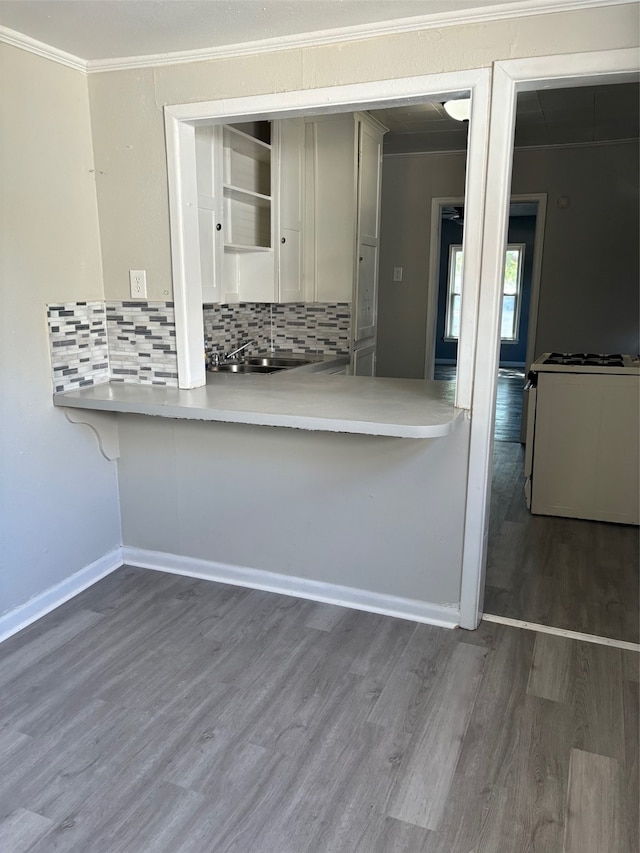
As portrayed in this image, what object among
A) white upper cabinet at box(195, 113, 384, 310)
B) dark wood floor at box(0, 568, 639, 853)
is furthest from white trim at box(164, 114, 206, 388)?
dark wood floor at box(0, 568, 639, 853)

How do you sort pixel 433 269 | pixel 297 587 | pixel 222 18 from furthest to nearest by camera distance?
pixel 433 269
pixel 297 587
pixel 222 18

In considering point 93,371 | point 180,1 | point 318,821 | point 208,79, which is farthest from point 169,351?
point 318,821

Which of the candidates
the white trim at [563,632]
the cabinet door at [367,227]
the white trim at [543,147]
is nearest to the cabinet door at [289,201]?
the cabinet door at [367,227]

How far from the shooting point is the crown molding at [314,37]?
1.95m

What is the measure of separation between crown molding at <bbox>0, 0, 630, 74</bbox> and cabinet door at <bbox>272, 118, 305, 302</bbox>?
1.33 meters

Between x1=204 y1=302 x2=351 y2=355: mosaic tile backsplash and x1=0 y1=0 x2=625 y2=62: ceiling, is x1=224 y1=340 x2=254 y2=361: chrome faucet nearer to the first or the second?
x1=204 y1=302 x2=351 y2=355: mosaic tile backsplash

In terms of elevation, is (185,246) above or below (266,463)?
above

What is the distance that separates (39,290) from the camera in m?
2.42

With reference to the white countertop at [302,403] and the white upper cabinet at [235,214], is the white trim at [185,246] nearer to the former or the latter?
the white countertop at [302,403]

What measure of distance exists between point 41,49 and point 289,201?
1.80 meters

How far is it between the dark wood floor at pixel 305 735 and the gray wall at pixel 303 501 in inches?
8.3

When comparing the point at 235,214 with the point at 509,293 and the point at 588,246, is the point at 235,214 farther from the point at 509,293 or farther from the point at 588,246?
the point at 509,293

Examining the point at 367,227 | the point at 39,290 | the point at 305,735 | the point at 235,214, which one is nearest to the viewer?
the point at 305,735

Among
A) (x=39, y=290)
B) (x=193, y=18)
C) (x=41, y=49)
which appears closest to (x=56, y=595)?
(x=39, y=290)
